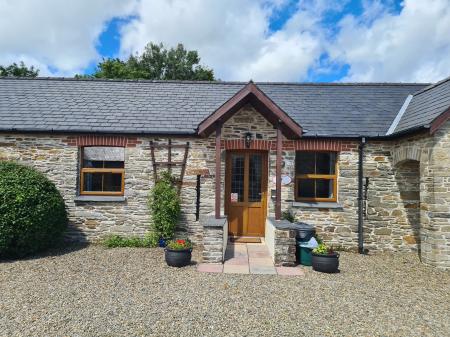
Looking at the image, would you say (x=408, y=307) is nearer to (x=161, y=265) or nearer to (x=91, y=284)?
(x=161, y=265)

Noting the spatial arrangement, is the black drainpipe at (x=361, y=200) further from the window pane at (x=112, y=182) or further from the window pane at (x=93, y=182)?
the window pane at (x=93, y=182)

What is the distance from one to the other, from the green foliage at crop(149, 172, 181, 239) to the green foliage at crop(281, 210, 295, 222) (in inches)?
118

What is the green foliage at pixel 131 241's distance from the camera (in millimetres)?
9039

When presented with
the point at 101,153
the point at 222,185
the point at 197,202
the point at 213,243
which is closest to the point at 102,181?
the point at 101,153

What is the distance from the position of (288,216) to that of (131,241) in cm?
455

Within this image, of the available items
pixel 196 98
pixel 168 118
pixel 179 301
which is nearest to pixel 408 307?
pixel 179 301

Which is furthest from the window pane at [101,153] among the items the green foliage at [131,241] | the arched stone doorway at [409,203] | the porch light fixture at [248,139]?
the arched stone doorway at [409,203]

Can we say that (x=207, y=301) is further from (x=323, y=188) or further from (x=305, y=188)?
(x=323, y=188)

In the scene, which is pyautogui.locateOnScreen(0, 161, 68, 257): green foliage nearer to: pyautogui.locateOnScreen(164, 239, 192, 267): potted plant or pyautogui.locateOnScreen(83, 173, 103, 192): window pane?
pyautogui.locateOnScreen(83, 173, 103, 192): window pane

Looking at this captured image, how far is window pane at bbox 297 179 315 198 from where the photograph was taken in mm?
9656

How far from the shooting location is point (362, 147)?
30.7ft

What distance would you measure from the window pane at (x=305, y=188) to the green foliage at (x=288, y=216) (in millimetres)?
711

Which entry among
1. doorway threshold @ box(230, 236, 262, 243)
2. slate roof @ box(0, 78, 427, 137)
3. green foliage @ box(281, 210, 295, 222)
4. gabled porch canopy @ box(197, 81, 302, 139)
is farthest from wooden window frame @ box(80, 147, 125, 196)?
green foliage @ box(281, 210, 295, 222)

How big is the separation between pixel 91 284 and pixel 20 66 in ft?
102
